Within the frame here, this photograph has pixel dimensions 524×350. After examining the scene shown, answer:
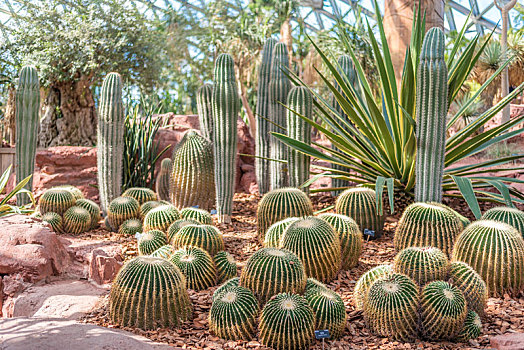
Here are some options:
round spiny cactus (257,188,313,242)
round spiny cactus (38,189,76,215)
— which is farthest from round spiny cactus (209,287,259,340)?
round spiny cactus (38,189,76,215)

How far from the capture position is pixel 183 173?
612 centimetres

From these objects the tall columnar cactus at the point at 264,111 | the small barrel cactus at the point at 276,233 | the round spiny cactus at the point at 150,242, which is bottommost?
the round spiny cactus at the point at 150,242

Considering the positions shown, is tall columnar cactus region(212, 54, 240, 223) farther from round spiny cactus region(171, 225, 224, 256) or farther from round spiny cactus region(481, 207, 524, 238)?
round spiny cactus region(481, 207, 524, 238)

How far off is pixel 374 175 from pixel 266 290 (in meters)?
2.32

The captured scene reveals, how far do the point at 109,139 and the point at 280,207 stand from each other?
2.45 m

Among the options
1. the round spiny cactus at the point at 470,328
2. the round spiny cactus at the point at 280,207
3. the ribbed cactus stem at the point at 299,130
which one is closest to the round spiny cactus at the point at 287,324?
the round spiny cactus at the point at 470,328

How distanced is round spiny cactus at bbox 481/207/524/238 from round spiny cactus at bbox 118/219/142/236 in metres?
3.40

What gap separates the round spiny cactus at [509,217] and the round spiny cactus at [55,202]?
4.31 metres

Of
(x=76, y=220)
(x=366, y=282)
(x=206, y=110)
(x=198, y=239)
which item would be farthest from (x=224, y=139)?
(x=366, y=282)

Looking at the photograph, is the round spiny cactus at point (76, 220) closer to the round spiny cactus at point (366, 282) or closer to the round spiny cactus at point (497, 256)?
the round spiny cactus at point (366, 282)

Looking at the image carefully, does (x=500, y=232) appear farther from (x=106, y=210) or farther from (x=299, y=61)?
(x=299, y=61)

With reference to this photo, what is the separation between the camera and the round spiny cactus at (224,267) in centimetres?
418

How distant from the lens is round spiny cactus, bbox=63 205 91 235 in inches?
231

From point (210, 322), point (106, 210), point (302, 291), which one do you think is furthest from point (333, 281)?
Result: point (106, 210)
